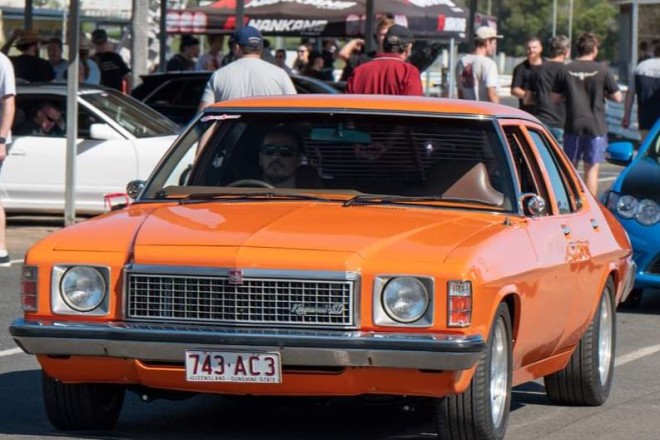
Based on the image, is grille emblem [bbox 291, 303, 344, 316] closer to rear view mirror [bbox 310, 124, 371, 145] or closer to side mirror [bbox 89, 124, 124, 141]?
rear view mirror [bbox 310, 124, 371, 145]

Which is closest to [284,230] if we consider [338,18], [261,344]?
[261,344]

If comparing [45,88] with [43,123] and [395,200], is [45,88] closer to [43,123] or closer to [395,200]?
[43,123]

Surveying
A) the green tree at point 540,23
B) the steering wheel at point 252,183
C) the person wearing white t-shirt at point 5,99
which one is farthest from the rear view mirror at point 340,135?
the green tree at point 540,23

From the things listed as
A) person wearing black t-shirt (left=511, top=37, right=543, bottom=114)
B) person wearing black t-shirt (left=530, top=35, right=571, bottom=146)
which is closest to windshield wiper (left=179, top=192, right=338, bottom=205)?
person wearing black t-shirt (left=530, top=35, right=571, bottom=146)

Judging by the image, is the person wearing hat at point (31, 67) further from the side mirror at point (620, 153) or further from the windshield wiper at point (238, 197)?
the windshield wiper at point (238, 197)

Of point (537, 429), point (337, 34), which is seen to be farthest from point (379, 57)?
point (337, 34)

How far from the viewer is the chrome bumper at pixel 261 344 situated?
6020 mm

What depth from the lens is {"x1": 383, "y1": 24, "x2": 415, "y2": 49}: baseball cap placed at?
12.4m

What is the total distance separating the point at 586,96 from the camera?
16.8 m

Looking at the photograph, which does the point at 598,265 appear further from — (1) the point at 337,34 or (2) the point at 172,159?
(1) the point at 337,34

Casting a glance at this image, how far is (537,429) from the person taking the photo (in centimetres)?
726

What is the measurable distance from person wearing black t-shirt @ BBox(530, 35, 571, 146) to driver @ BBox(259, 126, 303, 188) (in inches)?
385

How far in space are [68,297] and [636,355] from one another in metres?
4.29

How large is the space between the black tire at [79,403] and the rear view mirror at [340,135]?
149 cm
